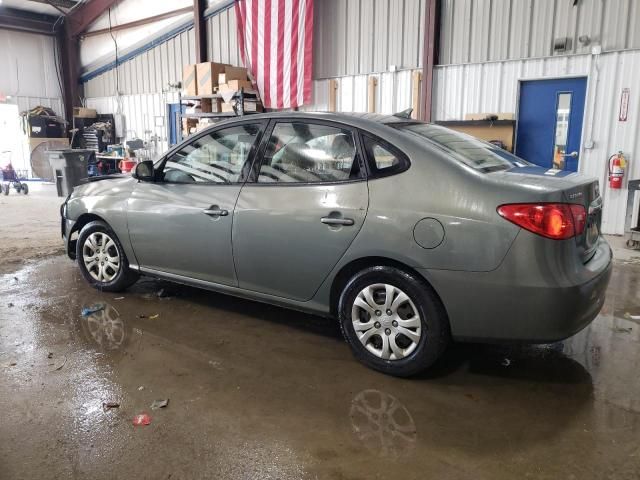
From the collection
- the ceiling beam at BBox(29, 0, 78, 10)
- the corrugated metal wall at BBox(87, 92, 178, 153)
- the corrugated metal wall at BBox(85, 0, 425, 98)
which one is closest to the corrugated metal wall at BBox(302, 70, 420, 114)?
the corrugated metal wall at BBox(85, 0, 425, 98)

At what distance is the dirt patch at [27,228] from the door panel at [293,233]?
11.0 ft

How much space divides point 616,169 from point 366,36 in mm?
4614

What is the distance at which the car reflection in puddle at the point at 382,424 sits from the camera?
7.22ft

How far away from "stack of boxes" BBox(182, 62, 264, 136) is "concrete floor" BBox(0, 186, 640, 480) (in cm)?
681

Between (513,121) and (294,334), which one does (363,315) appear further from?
(513,121)

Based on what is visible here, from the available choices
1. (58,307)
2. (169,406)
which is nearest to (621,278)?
(169,406)

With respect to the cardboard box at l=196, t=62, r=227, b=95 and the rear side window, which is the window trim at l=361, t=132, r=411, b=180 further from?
the cardboard box at l=196, t=62, r=227, b=95

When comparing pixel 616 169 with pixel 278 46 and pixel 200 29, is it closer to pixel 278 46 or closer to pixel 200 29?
pixel 278 46

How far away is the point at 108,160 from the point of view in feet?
47.3

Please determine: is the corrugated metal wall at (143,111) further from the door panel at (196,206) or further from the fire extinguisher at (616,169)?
the fire extinguisher at (616,169)

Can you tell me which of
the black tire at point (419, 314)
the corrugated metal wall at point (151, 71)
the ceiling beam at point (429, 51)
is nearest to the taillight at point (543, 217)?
the black tire at point (419, 314)

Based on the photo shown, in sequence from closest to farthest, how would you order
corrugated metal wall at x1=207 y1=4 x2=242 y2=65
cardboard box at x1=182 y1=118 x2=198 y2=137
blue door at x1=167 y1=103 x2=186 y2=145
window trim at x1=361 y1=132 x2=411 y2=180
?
window trim at x1=361 y1=132 x2=411 y2=180, corrugated metal wall at x1=207 y1=4 x2=242 y2=65, cardboard box at x1=182 y1=118 x2=198 y2=137, blue door at x1=167 y1=103 x2=186 y2=145

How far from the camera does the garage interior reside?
2178 millimetres

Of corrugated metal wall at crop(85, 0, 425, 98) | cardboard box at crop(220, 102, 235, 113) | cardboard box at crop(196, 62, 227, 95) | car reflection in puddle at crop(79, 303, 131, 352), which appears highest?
corrugated metal wall at crop(85, 0, 425, 98)
